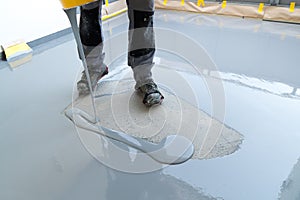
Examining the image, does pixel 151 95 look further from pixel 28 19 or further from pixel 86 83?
pixel 28 19

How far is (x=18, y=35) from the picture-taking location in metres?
1.99

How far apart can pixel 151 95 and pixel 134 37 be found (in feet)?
1.00

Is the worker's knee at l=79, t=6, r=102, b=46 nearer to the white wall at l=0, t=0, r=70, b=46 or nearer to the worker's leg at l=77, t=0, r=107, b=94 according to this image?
the worker's leg at l=77, t=0, r=107, b=94

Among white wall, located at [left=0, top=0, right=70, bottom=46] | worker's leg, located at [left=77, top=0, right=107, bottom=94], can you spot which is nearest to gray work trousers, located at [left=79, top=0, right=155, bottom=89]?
worker's leg, located at [left=77, top=0, right=107, bottom=94]

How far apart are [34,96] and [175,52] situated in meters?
Result: 1.03

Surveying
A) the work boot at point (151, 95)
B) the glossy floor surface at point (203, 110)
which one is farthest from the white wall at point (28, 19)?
the work boot at point (151, 95)

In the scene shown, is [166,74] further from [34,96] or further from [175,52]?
[34,96]

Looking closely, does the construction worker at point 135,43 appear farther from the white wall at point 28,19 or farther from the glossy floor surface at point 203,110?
the white wall at point 28,19

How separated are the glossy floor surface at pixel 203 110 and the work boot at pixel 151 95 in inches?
8.9

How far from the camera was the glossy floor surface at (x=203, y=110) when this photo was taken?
0.87 meters

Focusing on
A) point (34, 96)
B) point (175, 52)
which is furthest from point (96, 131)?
point (175, 52)

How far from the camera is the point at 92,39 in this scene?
4.58ft

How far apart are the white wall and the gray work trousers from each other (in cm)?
86

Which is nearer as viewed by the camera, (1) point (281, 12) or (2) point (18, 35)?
(2) point (18, 35)
